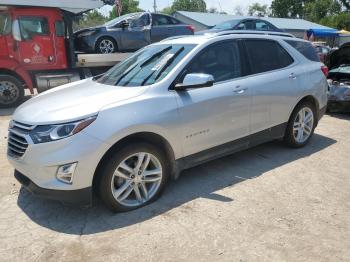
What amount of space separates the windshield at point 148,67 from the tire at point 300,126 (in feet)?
7.07

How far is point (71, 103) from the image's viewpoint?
12.5 feet

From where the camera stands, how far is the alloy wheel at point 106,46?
1192 centimetres

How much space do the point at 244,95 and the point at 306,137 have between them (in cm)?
186

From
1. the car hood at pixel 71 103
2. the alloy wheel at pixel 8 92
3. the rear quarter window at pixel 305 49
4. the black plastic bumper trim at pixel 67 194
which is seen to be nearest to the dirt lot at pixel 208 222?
the black plastic bumper trim at pixel 67 194

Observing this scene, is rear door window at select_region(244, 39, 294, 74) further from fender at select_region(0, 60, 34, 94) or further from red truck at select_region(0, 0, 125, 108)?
fender at select_region(0, 60, 34, 94)

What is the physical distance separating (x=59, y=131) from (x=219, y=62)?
2157 mm

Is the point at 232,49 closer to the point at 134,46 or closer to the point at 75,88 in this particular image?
the point at 75,88

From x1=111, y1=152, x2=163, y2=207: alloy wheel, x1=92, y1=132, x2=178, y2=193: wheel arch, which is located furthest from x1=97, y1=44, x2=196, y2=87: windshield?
x1=111, y1=152, x2=163, y2=207: alloy wheel

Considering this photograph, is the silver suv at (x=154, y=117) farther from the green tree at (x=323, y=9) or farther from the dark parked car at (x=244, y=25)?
the green tree at (x=323, y=9)

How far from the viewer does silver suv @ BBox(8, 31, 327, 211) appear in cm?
346

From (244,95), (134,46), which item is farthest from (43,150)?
(134,46)

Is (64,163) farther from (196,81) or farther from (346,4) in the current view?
(346,4)

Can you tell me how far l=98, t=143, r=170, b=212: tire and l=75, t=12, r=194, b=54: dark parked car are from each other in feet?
28.3

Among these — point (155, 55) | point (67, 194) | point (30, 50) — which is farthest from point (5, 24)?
point (67, 194)
